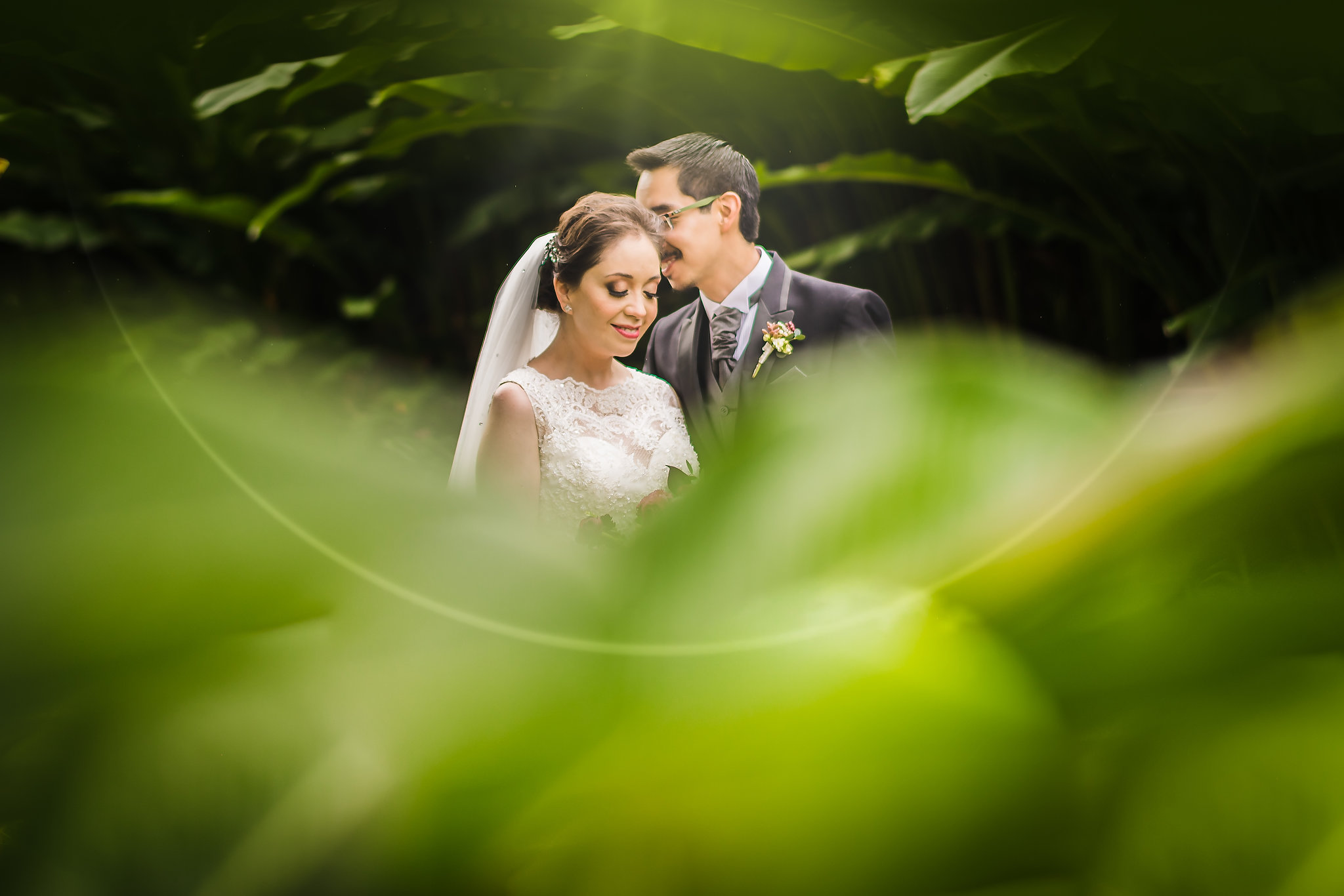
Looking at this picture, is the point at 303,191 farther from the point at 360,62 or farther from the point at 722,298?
the point at 722,298

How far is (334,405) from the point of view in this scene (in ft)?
0.47

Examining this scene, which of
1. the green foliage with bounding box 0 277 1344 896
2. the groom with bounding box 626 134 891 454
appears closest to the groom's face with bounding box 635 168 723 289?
the groom with bounding box 626 134 891 454

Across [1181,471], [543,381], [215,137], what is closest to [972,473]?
[1181,471]

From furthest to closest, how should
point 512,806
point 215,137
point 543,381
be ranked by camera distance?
1. point 543,381
2. point 215,137
3. point 512,806

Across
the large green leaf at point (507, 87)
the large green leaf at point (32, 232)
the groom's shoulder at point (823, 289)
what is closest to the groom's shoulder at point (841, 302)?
the groom's shoulder at point (823, 289)

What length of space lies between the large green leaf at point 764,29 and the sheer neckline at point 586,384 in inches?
6.7

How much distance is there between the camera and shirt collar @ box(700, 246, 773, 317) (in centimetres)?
32

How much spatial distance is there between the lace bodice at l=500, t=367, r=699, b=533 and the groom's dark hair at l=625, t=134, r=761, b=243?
3.0 inches

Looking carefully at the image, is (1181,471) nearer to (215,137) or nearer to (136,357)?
(136,357)

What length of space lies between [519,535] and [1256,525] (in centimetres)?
7

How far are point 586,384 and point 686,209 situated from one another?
13 cm

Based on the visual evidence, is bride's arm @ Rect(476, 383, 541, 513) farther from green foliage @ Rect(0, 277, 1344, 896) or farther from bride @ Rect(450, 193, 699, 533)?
green foliage @ Rect(0, 277, 1344, 896)

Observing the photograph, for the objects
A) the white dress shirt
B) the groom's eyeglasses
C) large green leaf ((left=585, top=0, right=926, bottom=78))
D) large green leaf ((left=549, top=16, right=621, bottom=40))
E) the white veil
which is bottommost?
the white veil

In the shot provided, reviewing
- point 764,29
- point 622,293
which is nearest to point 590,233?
point 622,293
